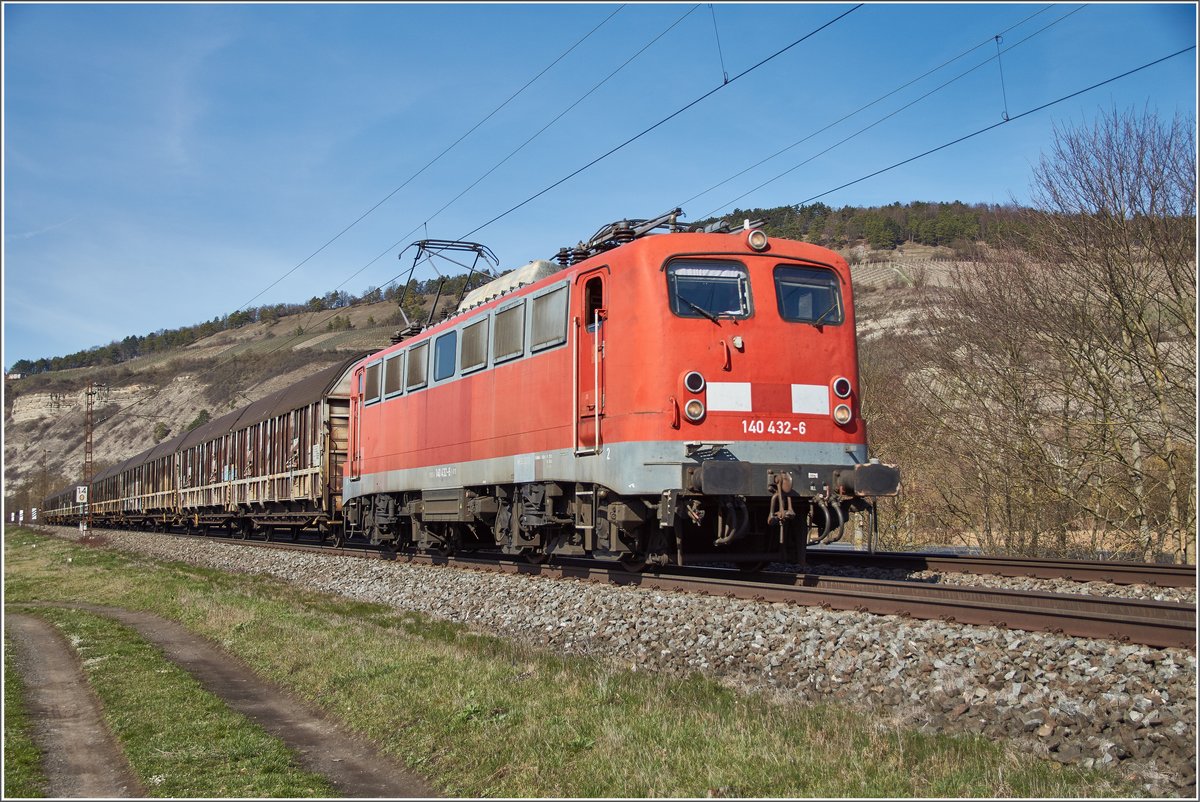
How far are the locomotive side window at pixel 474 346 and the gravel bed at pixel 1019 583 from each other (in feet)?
18.2

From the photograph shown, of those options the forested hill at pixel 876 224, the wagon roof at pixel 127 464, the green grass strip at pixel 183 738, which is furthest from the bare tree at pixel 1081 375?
the forested hill at pixel 876 224

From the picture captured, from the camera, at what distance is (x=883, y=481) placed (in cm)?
1145

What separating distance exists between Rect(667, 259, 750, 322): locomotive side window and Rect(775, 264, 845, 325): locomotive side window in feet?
1.62

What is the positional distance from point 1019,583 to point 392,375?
1219 centimetres

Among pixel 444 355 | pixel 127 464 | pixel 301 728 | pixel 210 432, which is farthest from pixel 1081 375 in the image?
pixel 127 464

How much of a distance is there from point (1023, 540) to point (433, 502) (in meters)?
11.9

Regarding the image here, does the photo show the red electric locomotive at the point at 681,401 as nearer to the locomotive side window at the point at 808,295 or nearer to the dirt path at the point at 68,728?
the locomotive side window at the point at 808,295

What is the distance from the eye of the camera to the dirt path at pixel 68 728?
6297mm

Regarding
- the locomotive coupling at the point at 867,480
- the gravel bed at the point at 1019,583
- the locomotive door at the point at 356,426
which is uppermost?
the locomotive door at the point at 356,426

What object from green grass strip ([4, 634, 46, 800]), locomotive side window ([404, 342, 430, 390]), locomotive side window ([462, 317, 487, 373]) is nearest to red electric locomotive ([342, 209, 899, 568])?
locomotive side window ([462, 317, 487, 373])

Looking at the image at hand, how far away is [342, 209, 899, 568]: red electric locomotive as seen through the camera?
11.2 metres

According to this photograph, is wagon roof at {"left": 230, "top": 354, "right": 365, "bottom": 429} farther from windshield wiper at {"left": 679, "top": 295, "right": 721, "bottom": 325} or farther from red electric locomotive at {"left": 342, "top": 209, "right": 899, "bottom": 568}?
windshield wiper at {"left": 679, "top": 295, "right": 721, "bottom": 325}

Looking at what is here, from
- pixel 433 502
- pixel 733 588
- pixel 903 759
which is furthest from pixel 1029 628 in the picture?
pixel 433 502

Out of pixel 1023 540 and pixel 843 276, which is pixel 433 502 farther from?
pixel 1023 540
